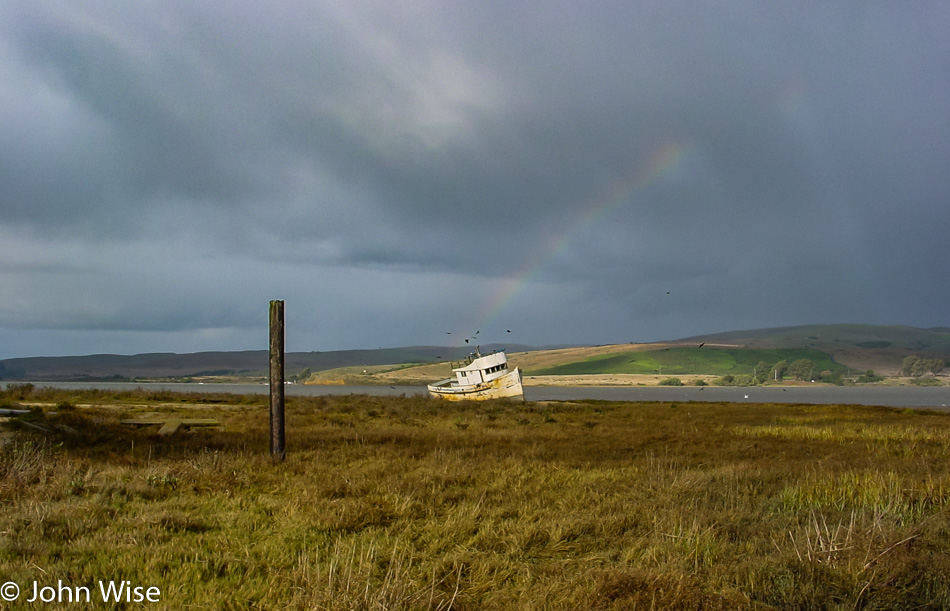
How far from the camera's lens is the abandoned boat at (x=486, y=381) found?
161ft

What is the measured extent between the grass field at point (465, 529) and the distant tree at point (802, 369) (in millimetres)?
187120

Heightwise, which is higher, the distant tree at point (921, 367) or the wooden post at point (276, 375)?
the wooden post at point (276, 375)

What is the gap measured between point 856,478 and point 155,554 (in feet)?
36.0

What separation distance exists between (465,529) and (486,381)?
42604 mm

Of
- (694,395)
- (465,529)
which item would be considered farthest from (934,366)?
(465,529)

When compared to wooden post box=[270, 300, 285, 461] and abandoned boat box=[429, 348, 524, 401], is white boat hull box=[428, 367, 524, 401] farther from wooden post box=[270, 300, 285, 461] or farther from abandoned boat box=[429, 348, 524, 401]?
wooden post box=[270, 300, 285, 461]

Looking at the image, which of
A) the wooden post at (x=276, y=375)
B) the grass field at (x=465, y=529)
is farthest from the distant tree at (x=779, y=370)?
the wooden post at (x=276, y=375)

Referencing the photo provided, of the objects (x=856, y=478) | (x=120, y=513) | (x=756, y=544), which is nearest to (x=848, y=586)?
(x=756, y=544)

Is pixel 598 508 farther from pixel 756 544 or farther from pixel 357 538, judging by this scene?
pixel 357 538

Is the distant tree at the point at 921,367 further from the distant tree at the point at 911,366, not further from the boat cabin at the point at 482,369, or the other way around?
the boat cabin at the point at 482,369

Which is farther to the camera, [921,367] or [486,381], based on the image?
[921,367]

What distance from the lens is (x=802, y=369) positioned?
182 m

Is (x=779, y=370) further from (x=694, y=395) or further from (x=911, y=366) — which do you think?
(x=694, y=395)

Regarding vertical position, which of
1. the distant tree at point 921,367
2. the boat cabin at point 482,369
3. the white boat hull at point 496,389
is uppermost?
the boat cabin at point 482,369
